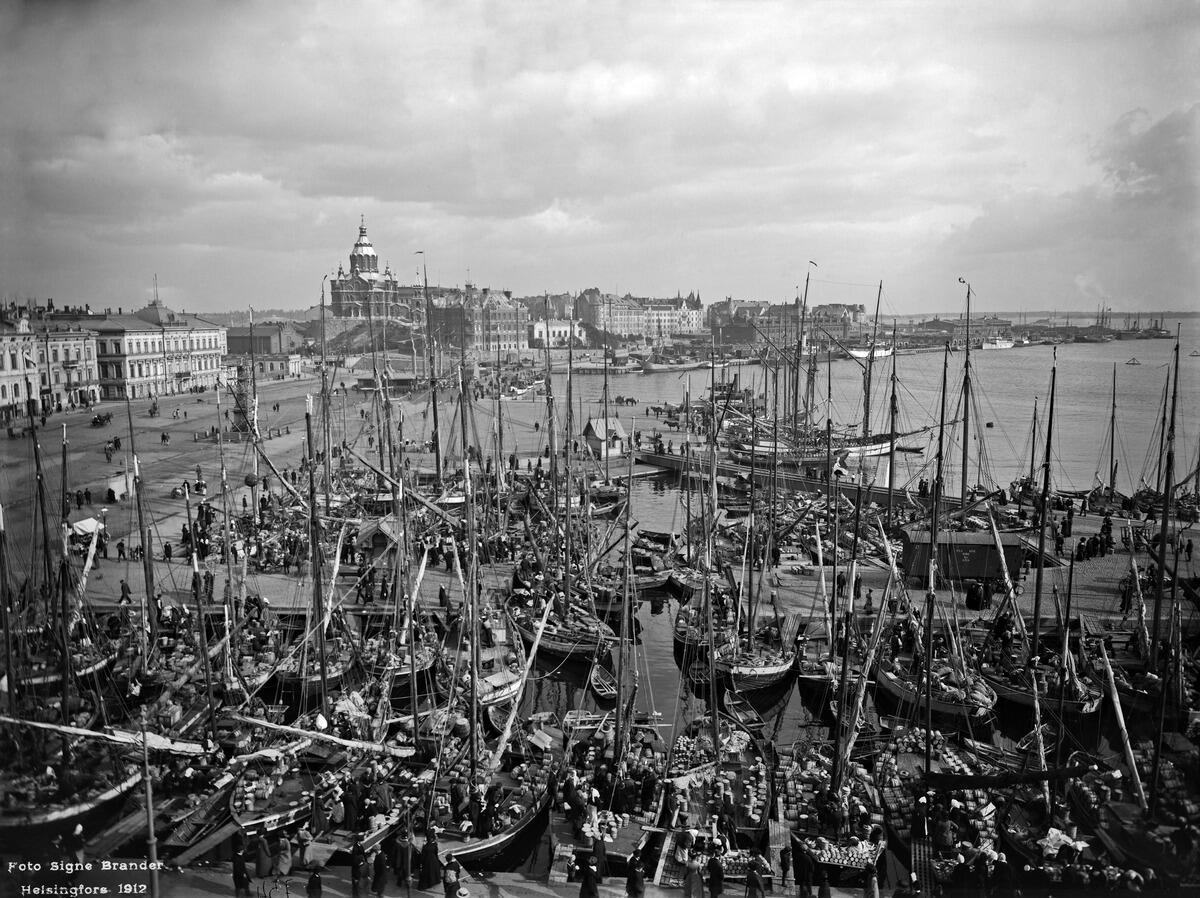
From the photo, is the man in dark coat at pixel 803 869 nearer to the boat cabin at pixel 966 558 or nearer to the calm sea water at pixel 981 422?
the calm sea water at pixel 981 422

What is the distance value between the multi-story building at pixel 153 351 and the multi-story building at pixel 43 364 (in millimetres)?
430

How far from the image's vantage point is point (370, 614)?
10.2 metres

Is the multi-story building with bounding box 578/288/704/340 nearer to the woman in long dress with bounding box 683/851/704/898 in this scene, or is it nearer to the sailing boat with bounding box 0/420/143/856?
the sailing boat with bounding box 0/420/143/856

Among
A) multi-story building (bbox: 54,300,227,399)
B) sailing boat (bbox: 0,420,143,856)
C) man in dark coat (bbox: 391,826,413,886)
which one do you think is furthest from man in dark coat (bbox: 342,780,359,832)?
multi-story building (bbox: 54,300,227,399)

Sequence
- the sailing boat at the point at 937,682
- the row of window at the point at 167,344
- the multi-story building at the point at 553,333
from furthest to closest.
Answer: the multi-story building at the point at 553,333 → the row of window at the point at 167,344 → the sailing boat at the point at 937,682

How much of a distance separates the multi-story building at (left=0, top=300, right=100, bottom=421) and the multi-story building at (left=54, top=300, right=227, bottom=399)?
1.41ft

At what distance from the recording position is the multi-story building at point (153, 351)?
60.5 feet

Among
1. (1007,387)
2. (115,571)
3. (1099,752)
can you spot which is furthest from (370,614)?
(1007,387)

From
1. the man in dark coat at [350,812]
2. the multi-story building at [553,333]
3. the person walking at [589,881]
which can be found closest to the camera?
the person walking at [589,881]

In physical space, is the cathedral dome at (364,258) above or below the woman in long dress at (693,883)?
above

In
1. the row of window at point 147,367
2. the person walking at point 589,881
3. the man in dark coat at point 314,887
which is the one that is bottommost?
the man in dark coat at point 314,887

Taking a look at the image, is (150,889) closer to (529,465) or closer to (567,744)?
(567,744)

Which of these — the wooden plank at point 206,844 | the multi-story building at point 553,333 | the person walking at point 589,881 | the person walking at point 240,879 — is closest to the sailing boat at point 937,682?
the person walking at point 589,881

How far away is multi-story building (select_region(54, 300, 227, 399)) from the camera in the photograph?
60.5 ft
